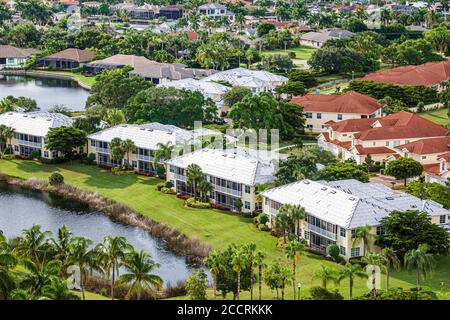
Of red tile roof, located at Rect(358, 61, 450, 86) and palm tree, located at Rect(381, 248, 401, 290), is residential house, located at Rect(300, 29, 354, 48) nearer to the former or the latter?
red tile roof, located at Rect(358, 61, 450, 86)

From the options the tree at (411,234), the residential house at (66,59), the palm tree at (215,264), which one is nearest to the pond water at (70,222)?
the palm tree at (215,264)

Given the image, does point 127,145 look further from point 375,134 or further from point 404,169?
point 404,169

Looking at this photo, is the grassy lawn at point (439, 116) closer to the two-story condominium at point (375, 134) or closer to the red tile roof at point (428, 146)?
the two-story condominium at point (375, 134)

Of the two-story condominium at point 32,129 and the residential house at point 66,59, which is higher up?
the residential house at point 66,59

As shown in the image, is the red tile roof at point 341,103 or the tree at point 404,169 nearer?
the tree at point 404,169

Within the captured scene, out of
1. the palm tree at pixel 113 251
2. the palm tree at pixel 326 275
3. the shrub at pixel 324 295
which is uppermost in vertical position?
the palm tree at pixel 113 251

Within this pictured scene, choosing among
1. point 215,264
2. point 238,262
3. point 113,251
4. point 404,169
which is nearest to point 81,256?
point 113,251
